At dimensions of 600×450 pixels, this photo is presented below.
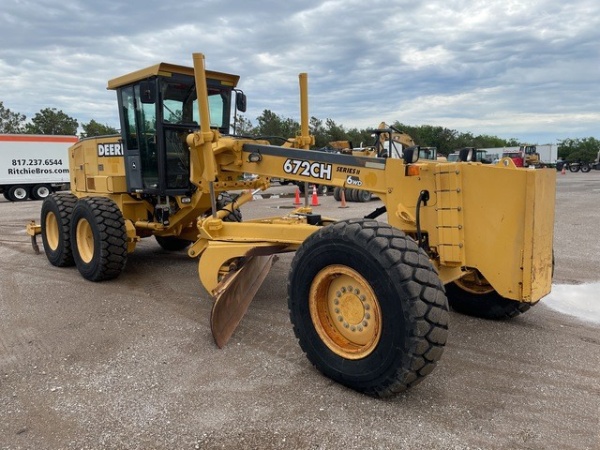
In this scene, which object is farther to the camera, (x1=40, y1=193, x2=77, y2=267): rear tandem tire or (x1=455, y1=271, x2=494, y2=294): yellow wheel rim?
(x1=40, y1=193, x2=77, y2=267): rear tandem tire

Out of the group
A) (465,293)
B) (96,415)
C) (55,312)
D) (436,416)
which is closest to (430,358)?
(436,416)

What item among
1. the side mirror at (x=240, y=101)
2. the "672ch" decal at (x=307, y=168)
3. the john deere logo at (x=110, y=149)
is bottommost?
the "672ch" decal at (x=307, y=168)

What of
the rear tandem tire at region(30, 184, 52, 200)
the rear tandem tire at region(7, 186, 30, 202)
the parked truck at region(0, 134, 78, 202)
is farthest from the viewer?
the rear tandem tire at region(30, 184, 52, 200)

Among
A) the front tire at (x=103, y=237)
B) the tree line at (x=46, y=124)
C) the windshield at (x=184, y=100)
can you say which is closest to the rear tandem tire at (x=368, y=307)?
the front tire at (x=103, y=237)

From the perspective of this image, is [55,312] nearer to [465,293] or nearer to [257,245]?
[257,245]

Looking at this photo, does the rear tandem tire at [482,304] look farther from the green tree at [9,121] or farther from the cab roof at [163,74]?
the green tree at [9,121]

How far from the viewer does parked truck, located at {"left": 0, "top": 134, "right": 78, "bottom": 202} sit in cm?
2158

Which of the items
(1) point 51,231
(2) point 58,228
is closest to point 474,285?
(2) point 58,228

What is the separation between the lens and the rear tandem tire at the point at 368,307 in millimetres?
2867

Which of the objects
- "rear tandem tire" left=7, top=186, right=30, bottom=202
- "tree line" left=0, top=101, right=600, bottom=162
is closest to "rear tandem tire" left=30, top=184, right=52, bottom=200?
"rear tandem tire" left=7, top=186, right=30, bottom=202

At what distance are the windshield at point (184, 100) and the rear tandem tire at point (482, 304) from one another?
3892 millimetres

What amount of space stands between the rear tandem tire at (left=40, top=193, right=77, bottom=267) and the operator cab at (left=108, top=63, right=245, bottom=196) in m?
1.14

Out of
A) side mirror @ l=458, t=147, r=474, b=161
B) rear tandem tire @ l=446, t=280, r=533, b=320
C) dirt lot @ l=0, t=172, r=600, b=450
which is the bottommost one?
dirt lot @ l=0, t=172, r=600, b=450

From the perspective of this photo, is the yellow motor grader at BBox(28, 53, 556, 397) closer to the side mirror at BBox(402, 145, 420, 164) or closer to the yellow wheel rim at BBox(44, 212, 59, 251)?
the side mirror at BBox(402, 145, 420, 164)
